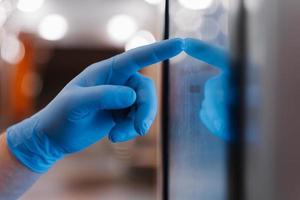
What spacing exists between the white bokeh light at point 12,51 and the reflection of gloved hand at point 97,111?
5.79ft

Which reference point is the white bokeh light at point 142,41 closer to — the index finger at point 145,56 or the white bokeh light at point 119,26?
the index finger at point 145,56

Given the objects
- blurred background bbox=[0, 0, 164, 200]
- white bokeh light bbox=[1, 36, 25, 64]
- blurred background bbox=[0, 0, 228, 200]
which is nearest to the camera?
white bokeh light bbox=[1, 36, 25, 64]

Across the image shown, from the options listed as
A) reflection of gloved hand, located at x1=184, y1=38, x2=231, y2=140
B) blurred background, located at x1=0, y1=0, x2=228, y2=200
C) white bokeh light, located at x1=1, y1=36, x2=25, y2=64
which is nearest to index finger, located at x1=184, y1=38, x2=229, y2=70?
reflection of gloved hand, located at x1=184, y1=38, x2=231, y2=140

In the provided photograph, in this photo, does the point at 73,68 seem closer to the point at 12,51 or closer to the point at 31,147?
the point at 12,51

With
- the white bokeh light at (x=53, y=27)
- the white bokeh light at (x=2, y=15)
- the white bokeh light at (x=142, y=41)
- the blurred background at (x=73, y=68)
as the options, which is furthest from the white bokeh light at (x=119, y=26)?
the white bokeh light at (x=142, y=41)

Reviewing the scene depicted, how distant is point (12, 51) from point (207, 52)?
2378mm

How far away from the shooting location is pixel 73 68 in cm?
227

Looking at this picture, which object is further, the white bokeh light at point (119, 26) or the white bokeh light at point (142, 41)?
the white bokeh light at point (119, 26)

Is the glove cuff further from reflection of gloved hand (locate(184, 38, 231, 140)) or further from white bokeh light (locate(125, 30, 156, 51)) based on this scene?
reflection of gloved hand (locate(184, 38, 231, 140))

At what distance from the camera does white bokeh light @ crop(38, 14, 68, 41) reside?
3.57 metres

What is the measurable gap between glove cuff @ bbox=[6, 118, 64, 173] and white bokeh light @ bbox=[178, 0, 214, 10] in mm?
428

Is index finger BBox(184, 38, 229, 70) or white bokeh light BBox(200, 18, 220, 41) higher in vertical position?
white bokeh light BBox(200, 18, 220, 41)

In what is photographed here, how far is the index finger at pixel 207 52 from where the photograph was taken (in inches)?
18.9

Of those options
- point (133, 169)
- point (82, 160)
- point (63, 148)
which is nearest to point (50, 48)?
point (82, 160)
